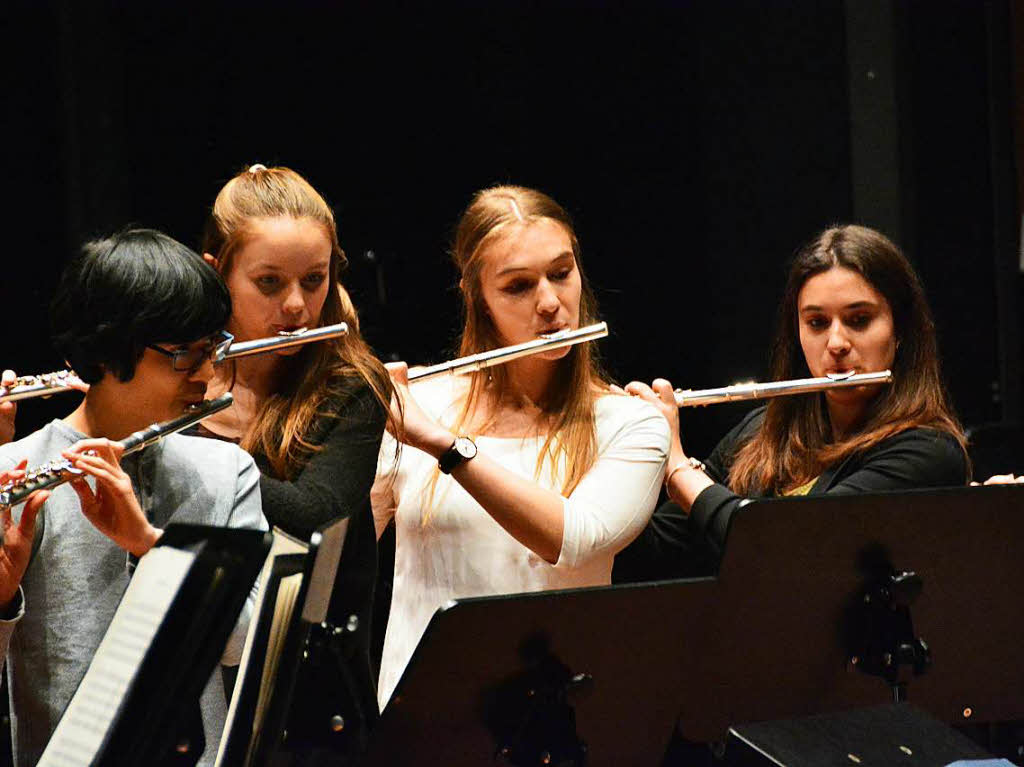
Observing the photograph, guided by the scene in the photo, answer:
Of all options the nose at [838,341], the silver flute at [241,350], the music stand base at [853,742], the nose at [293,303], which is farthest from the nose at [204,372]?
the nose at [838,341]

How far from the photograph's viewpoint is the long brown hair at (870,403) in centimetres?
227

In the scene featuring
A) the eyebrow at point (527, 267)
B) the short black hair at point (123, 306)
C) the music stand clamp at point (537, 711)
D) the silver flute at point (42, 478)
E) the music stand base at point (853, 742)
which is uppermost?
the short black hair at point (123, 306)

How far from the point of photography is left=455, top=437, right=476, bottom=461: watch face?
200cm

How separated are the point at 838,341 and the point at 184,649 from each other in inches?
63.7

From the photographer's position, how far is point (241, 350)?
2027mm

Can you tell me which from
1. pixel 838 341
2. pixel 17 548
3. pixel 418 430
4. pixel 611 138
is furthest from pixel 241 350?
pixel 611 138

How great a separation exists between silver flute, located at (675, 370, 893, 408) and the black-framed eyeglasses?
1025mm

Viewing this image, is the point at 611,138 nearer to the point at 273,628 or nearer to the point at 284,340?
the point at 284,340

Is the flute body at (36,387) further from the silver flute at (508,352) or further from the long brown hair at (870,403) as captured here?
the long brown hair at (870,403)

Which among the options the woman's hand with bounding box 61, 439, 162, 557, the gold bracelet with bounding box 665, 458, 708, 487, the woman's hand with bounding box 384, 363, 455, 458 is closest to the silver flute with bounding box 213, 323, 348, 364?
the woman's hand with bounding box 384, 363, 455, 458

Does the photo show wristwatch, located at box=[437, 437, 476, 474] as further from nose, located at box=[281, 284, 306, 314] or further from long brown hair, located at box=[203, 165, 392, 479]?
Result: nose, located at box=[281, 284, 306, 314]

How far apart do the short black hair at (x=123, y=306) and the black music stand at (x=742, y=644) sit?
0.56m

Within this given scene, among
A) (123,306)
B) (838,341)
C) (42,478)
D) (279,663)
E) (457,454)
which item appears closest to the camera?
(279,663)

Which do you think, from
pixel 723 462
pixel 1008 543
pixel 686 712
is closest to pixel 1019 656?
pixel 1008 543
